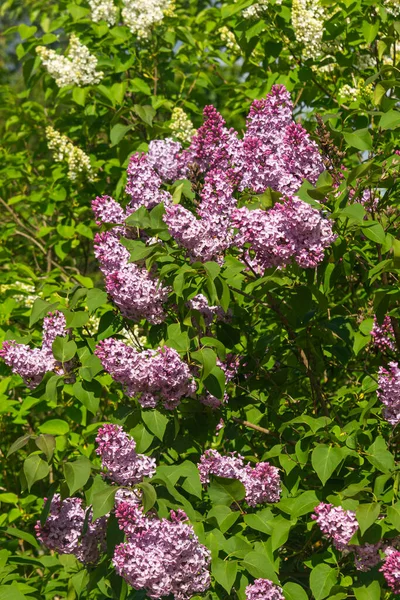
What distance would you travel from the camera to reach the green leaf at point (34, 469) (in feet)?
8.43

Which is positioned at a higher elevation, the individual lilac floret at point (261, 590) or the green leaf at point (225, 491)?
the green leaf at point (225, 491)

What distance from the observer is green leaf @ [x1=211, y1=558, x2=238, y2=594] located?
2.49 metres

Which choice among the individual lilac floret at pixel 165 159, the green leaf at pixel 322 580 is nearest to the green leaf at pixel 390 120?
the individual lilac floret at pixel 165 159

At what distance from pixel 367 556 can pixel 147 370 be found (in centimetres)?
79

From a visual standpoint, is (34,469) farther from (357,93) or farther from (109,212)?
(357,93)

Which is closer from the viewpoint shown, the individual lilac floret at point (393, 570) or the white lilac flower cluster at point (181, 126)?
the individual lilac floret at point (393, 570)

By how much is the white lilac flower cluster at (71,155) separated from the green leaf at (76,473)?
225 centimetres

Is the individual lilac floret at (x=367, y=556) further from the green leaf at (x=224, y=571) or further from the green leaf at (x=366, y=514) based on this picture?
the green leaf at (x=224, y=571)

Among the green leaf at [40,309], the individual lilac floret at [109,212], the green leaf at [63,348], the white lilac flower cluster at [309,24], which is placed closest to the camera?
the green leaf at [63,348]

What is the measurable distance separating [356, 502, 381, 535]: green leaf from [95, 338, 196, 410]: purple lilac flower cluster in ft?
1.99

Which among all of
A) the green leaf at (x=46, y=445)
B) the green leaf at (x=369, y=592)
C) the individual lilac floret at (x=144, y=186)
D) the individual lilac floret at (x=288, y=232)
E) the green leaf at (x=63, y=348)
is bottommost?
the green leaf at (x=369, y=592)

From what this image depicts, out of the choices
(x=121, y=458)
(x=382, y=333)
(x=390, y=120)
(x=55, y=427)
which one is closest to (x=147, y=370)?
(x=121, y=458)

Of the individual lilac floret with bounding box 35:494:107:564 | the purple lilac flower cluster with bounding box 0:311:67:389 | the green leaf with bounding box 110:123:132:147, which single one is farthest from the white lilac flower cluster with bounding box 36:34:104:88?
the individual lilac floret with bounding box 35:494:107:564

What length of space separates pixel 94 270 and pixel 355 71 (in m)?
5.18
